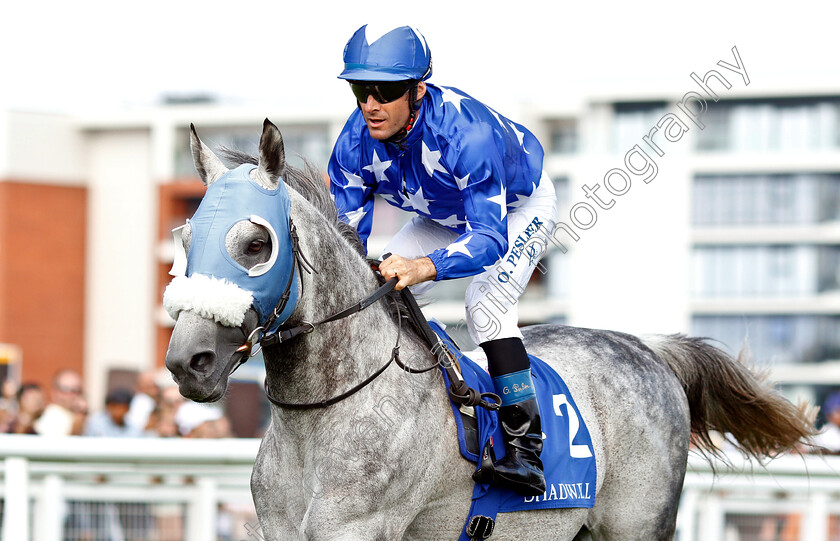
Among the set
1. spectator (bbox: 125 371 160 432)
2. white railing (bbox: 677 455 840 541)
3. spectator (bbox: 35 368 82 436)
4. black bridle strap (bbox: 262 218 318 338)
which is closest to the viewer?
black bridle strap (bbox: 262 218 318 338)

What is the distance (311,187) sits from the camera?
10.1 ft

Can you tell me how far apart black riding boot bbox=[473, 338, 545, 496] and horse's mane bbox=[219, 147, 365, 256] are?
0.56 meters

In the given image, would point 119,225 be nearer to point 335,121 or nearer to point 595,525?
point 335,121

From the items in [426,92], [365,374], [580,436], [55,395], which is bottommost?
[55,395]

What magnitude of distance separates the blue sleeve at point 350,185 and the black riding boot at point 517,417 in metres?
0.58

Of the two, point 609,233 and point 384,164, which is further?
point 609,233

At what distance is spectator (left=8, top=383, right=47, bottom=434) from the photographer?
671 centimetres

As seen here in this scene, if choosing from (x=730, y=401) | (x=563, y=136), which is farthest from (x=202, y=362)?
(x=563, y=136)

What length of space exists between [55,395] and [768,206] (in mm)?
34147

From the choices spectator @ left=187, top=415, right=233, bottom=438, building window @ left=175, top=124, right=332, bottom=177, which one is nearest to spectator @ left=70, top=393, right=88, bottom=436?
spectator @ left=187, top=415, right=233, bottom=438

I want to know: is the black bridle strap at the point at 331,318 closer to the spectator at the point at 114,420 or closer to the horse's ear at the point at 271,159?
the horse's ear at the point at 271,159

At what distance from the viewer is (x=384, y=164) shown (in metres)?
3.32

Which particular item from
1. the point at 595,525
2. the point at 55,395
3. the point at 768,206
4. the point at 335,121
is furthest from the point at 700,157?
the point at 595,525

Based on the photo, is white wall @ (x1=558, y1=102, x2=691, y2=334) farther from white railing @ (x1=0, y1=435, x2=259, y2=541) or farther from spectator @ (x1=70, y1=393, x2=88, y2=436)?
white railing @ (x1=0, y1=435, x2=259, y2=541)
